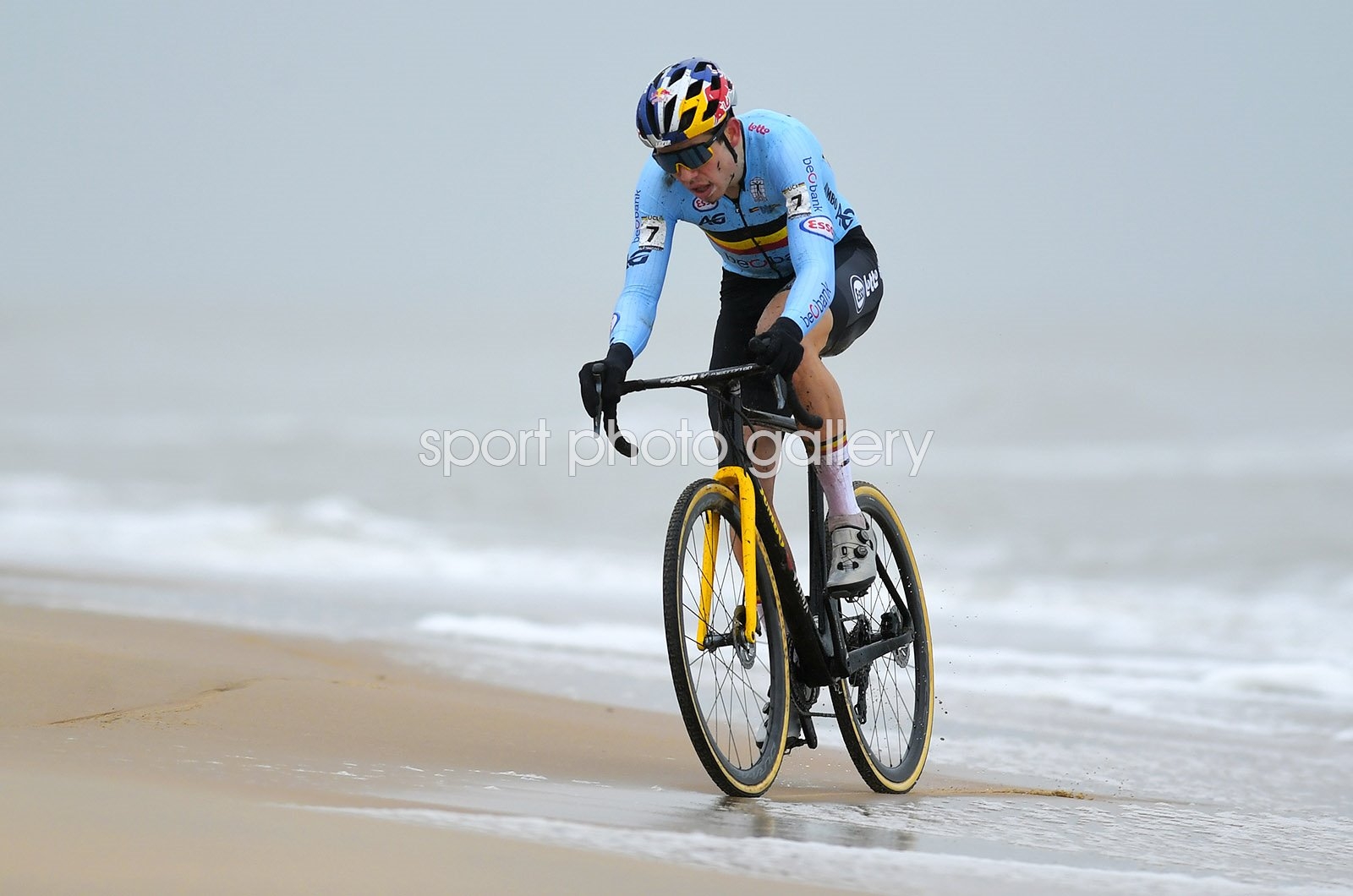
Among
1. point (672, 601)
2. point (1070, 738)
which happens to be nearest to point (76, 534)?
point (1070, 738)

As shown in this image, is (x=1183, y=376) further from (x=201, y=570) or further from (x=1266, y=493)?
(x=201, y=570)

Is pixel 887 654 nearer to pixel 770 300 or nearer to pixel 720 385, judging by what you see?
pixel 770 300

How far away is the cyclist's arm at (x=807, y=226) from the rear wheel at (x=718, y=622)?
0.65 m

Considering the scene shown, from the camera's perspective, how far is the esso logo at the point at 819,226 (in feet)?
13.4

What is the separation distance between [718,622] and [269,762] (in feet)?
4.52

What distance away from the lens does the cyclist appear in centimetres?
387

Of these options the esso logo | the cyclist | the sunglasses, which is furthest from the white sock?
the sunglasses

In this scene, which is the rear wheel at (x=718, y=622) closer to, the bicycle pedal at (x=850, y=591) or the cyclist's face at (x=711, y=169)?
the bicycle pedal at (x=850, y=591)

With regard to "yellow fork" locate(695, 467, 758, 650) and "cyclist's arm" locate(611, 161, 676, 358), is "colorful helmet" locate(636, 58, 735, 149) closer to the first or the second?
"cyclist's arm" locate(611, 161, 676, 358)

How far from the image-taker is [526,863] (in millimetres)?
2650

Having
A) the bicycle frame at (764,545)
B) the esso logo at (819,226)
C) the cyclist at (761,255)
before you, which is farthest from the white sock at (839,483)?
the esso logo at (819,226)

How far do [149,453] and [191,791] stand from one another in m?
17.2

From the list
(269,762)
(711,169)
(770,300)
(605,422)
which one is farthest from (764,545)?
(269,762)

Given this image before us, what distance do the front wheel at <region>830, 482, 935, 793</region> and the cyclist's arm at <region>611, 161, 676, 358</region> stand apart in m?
1.03
